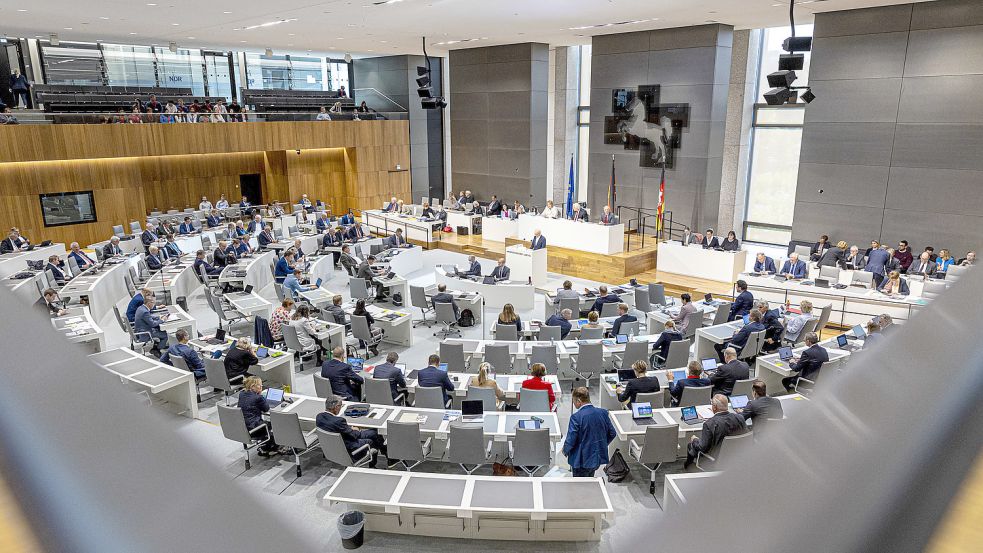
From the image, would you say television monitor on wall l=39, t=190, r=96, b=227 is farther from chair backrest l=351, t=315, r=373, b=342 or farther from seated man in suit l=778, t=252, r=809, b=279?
seated man in suit l=778, t=252, r=809, b=279

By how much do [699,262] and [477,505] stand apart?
37.1ft

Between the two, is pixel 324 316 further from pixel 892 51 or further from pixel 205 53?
pixel 205 53

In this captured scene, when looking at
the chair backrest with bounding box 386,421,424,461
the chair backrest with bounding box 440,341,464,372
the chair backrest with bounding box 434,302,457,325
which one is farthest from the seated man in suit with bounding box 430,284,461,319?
the chair backrest with bounding box 386,421,424,461

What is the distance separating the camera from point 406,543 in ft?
18.5

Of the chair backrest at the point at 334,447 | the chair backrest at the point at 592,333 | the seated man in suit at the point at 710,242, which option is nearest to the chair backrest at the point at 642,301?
the chair backrest at the point at 592,333

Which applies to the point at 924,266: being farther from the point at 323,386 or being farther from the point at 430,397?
the point at 323,386

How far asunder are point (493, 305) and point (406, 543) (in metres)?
7.72

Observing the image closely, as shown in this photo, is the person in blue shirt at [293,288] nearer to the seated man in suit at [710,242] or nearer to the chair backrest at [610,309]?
the chair backrest at [610,309]

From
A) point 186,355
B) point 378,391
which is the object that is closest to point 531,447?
point 378,391

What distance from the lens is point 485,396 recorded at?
7191mm

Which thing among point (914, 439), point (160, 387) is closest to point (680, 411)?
point (160, 387)

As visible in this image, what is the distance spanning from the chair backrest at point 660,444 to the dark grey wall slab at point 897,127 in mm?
10152

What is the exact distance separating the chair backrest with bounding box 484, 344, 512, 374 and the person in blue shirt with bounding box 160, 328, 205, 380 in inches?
134

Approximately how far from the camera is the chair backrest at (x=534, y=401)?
23.1 ft
